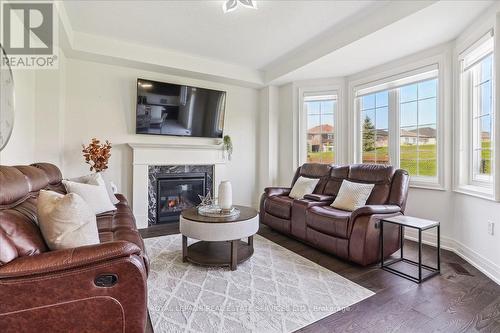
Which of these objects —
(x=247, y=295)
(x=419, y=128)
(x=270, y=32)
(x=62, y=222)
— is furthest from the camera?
(x=419, y=128)

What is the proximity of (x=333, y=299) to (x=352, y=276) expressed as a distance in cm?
48

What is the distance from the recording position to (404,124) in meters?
3.71

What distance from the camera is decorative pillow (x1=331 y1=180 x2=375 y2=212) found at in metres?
2.99

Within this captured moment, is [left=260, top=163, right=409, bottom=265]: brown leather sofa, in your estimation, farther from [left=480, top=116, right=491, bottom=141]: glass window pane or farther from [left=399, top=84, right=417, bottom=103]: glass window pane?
[left=399, top=84, right=417, bottom=103]: glass window pane

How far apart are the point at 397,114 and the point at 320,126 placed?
1.29 m

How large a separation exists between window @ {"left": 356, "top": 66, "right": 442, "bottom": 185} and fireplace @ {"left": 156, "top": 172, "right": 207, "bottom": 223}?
9.19ft

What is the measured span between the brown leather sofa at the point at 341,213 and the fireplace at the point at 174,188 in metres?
1.25

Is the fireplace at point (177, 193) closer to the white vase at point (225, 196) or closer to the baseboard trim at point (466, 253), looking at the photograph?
the white vase at point (225, 196)

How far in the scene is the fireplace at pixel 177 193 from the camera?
419 cm

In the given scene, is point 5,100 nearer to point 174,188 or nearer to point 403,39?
point 174,188

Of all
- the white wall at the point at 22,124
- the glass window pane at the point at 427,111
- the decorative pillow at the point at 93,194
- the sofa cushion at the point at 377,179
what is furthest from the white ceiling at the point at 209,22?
the decorative pillow at the point at 93,194

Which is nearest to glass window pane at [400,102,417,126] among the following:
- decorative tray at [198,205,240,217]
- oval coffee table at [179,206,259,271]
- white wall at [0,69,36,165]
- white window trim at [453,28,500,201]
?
white window trim at [453,28,500,201]

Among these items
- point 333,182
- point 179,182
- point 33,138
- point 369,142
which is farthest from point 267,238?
point 33,138

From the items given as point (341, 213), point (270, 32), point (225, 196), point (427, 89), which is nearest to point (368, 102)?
point (427, 89)
